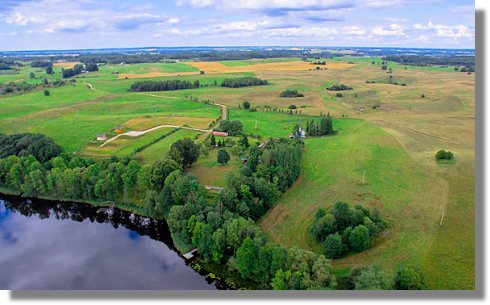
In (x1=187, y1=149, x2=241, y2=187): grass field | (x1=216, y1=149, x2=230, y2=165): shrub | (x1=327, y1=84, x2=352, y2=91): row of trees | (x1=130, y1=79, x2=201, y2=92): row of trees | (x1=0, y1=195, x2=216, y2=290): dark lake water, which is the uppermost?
(x1=130, y1=79, x2=201, y2=92): row of trees

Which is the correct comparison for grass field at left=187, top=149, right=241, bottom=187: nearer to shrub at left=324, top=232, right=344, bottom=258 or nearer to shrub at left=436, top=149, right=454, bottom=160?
shrub at left=324, top=232, right=344, bottom=258

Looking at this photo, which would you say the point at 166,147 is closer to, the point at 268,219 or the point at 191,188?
the point at 191,188

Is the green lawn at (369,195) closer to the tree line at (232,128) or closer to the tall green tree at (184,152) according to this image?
the tree line at (232,128)

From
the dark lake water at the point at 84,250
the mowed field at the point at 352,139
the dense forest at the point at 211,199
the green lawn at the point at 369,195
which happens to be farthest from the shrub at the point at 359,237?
the dark lake water at the point at 84,250

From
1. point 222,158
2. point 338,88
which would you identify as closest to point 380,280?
point 222,158

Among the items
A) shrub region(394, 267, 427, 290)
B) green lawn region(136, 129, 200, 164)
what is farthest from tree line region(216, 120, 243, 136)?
shrub region(394, 267, 427, 290)

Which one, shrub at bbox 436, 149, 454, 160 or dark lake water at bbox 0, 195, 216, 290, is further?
shrub at bbox 436, 149, 454, 160
